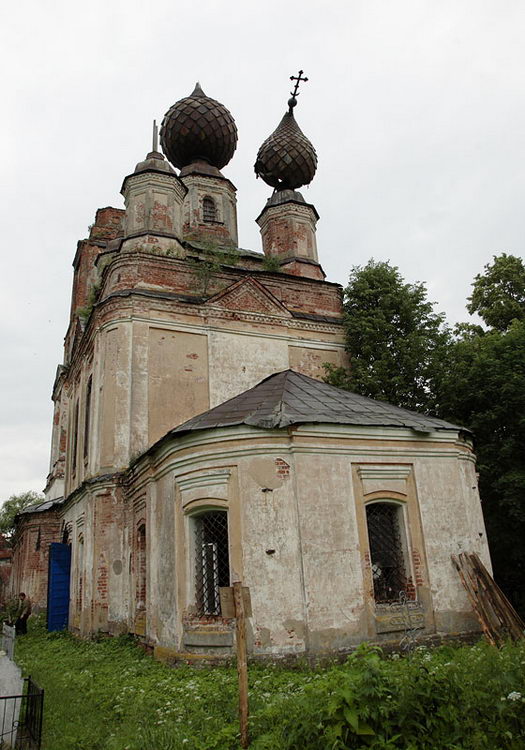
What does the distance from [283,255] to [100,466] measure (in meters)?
8.96

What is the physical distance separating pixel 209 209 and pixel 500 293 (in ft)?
35.6

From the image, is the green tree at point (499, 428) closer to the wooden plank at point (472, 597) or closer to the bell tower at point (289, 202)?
the wooden plank at point (472, 597)

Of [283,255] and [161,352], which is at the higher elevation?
[283,255]

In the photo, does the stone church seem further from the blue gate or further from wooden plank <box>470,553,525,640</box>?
wooden plank <box>470,553,525,640</box>

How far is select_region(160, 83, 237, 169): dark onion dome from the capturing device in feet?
65.3

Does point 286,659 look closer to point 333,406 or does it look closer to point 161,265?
point 333,406

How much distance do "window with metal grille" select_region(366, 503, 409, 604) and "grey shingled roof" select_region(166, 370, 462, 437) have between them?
1.48 meters

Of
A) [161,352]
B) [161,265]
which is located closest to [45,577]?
[161,352]

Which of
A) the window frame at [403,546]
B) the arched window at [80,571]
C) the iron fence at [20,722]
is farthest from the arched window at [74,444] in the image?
the iron fence at [20,722]

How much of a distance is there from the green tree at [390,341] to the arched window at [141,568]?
606cm

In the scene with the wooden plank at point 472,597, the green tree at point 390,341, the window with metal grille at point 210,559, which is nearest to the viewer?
the wooden plank at point 472,597

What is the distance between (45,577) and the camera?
60.5 feet

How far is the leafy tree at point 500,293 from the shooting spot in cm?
2048

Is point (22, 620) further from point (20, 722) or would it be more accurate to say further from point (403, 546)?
point (403, 546)
